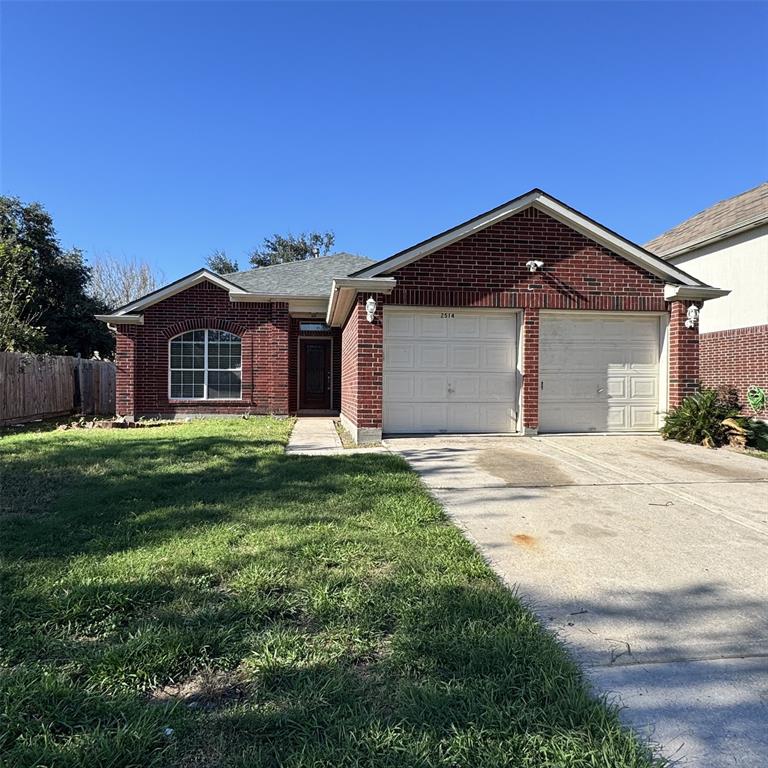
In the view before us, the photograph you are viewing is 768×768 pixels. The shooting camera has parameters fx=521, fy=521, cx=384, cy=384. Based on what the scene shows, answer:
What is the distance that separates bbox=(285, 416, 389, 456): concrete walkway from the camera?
8008 millimetres

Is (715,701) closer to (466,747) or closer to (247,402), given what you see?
(466,747)

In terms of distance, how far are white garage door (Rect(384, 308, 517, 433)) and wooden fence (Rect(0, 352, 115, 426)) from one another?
31.6ft

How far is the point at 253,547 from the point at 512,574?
1784 millimetres

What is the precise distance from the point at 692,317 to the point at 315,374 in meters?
9.85

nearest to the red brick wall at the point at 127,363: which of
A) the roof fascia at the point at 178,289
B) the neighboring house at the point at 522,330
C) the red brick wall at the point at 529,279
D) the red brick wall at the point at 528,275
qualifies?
the roof fascia at the point at 178,289

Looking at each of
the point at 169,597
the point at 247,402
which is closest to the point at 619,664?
the point at 169,597

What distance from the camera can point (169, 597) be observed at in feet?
9.73

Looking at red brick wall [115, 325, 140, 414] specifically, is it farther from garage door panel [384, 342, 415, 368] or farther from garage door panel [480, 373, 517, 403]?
garage door panel [480, 373, 517, 403]

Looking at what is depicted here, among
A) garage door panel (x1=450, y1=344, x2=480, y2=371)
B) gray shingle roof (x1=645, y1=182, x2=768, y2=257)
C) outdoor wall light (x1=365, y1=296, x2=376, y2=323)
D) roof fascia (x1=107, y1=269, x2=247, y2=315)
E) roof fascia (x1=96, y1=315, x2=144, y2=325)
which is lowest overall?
garage door panel (x1=450, y1=344, x2=480, y2=371)

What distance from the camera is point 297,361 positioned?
14.8 m

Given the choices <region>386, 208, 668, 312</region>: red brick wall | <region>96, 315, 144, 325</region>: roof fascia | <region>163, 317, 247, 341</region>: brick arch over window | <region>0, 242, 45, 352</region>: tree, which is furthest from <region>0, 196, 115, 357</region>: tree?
<region>386, 208, 668, 312</region>: red brick wall

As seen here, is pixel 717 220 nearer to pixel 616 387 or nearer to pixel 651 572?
pixel 616 387

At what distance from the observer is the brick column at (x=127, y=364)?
13.9 meters

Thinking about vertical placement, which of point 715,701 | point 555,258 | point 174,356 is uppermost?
point 555,258
